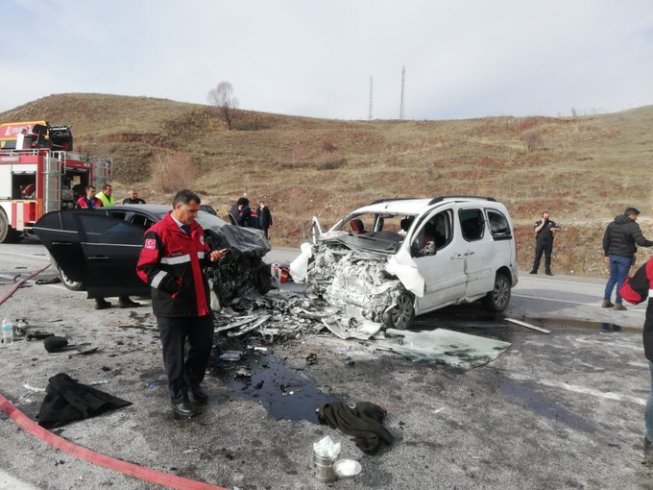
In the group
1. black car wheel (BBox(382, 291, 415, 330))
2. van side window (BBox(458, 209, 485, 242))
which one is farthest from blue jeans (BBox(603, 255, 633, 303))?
black car wheel (BBox(382, 291, 415, 330))

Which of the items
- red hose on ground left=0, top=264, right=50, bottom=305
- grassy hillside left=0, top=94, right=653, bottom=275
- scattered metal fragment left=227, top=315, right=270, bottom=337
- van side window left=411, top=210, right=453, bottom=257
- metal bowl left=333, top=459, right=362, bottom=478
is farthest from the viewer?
grassy hillside left=0, top=94, right=653, bottom=275

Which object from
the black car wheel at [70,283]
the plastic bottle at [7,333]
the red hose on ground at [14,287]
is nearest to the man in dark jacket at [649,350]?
the plastic bottle at [7,333]

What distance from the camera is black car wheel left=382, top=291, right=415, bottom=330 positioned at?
6363mm

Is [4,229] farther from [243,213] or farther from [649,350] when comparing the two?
[649,350]

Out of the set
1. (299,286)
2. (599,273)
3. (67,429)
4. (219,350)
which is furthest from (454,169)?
(67,429)

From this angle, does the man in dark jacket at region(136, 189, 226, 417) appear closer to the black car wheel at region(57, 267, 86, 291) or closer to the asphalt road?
the asphalt road

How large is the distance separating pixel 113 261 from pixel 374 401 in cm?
445

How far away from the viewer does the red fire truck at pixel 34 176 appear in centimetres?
1433

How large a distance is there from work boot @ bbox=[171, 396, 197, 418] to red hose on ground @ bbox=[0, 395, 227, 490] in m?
0.73

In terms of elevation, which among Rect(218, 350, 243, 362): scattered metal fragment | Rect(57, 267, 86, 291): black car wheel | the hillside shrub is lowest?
Rect(218, 350, 243, 362): scattered metal fragment

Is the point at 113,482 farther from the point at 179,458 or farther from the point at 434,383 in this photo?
the point at 434,383

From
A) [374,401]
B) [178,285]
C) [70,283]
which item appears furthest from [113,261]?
[374,401]

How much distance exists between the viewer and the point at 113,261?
6.97 metres

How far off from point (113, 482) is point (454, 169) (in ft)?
109
